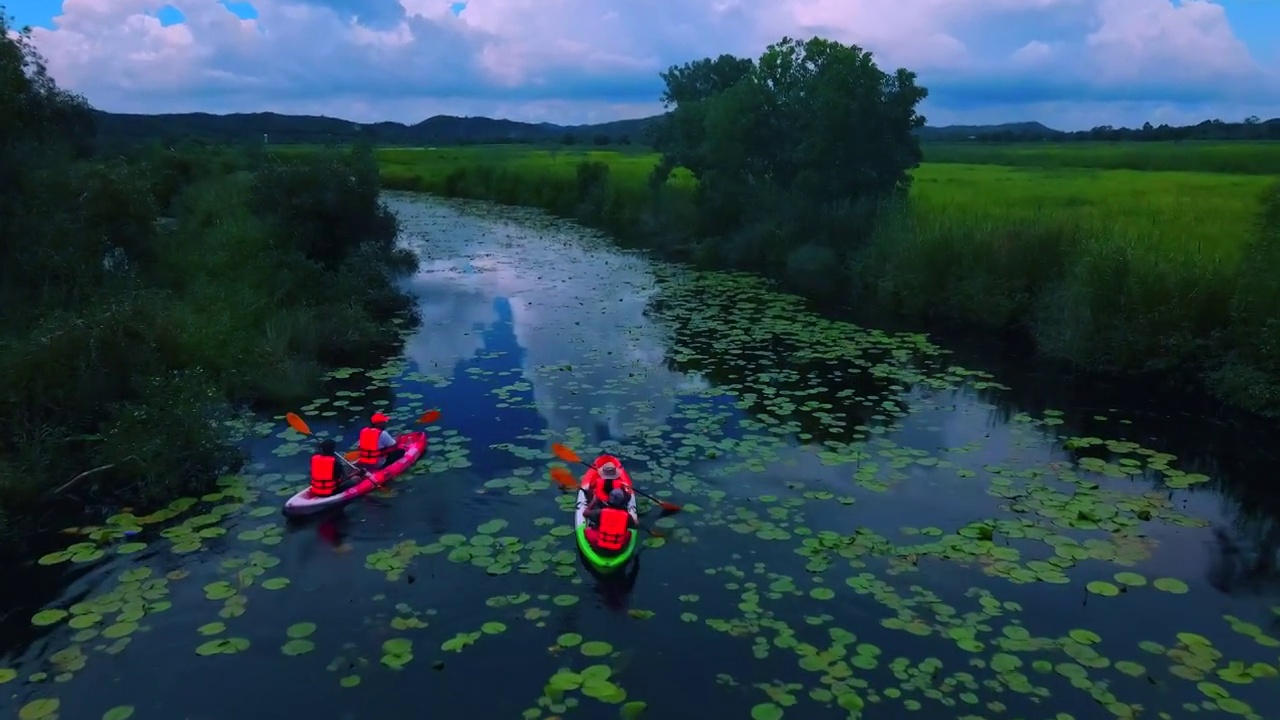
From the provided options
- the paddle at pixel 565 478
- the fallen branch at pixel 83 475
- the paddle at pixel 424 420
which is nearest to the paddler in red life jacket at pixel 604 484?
the paddle at pixel 565 478

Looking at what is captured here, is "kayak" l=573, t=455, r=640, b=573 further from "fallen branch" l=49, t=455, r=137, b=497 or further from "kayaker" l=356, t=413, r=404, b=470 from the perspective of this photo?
"fallen branch" l=49, t=455, r=137, b=497

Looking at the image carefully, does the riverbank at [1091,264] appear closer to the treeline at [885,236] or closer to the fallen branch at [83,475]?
the treeline at [885,236]

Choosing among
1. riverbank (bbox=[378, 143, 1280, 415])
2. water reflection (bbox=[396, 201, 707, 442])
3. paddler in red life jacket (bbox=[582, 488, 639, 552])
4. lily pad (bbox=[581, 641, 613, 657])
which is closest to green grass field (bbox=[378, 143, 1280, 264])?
riverbank (bbox=[378, 143, 1280, 415])

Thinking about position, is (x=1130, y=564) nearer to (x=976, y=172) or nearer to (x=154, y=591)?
(x=154, y=591)

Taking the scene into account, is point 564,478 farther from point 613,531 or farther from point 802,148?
point 802,148

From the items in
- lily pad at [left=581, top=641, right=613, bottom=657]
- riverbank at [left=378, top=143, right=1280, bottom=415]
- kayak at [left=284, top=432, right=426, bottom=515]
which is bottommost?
lily pad at [left=581, top=641, right=613, bottom=657]
